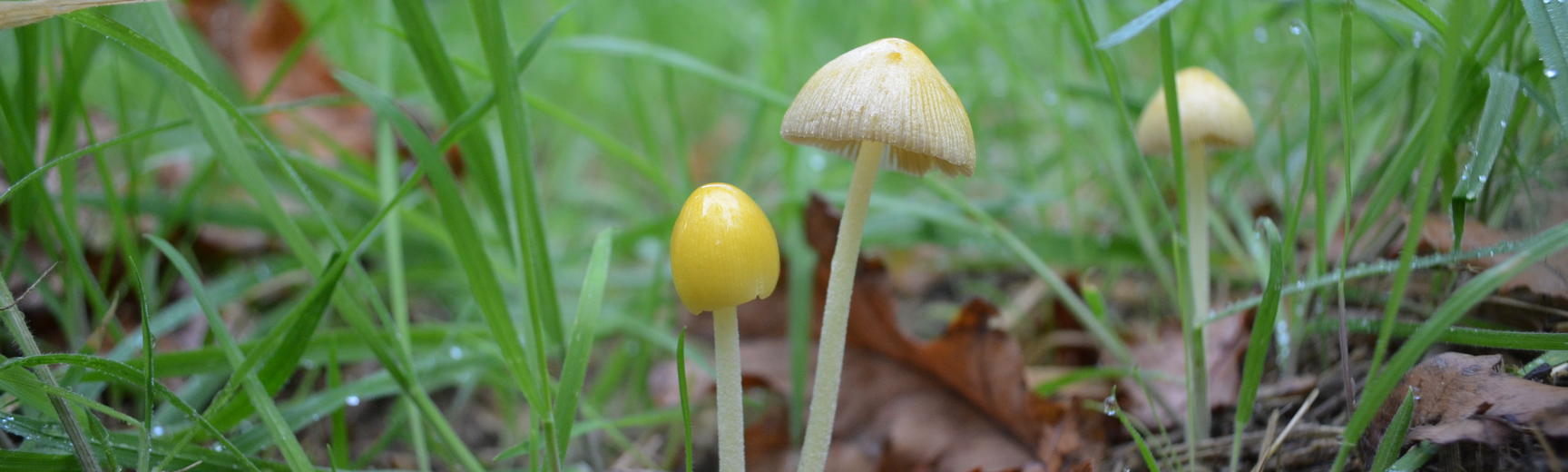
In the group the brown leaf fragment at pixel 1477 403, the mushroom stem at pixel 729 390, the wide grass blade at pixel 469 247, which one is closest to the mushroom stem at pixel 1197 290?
the brown leaf fragment at pixel 1477 403

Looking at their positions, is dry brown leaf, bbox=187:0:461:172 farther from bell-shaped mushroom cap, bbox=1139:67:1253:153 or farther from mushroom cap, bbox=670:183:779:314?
bell-shaped mushroom cap, bbox=1139:67:1253:153

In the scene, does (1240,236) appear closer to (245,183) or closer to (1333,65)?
(1333,65)

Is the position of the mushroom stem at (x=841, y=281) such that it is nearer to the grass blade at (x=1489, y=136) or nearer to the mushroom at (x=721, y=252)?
the mushroom at (x=721, y=252)

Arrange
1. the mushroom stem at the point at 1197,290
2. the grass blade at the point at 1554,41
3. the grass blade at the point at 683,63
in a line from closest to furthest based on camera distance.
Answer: the grass blade at the point at 1554,41 → the mushroom stem at the point at 1197,290 → the grass blade at the point at 683,63

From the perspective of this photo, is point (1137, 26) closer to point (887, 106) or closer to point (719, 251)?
point (887, 106)

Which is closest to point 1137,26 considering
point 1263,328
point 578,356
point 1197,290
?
point 1263,328

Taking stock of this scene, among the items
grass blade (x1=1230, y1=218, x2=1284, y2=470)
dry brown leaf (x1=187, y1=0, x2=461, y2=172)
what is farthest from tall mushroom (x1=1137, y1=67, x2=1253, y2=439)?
dry brown leaf (x1=187, y1=0, x2=461, y2=172)

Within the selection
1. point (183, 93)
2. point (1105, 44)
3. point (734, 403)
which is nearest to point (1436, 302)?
point (1105, 44)
